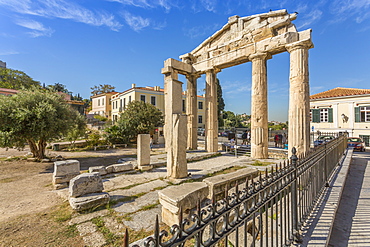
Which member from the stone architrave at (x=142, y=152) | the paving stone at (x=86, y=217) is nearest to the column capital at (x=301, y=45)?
the stone architrave at (x=142, y=152)

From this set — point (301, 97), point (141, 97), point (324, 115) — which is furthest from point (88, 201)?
point (324, 115)

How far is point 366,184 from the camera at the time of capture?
5.13m

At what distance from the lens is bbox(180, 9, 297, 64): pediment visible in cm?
880

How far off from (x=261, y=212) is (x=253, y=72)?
9347mm

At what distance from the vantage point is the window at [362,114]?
54.2 feet

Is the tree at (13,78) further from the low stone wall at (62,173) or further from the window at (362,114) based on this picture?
the window at (362,114)

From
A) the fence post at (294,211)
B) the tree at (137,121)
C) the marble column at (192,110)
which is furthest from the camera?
the tree at (137,121)

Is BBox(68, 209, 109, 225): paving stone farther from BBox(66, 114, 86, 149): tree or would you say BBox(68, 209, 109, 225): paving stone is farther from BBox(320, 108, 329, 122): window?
BBox(320, 108, 329, 122): window

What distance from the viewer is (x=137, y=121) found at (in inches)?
667

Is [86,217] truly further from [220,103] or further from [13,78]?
[13,78]

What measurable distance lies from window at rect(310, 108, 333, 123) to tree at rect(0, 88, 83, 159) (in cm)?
2351

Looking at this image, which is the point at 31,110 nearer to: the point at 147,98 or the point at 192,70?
the point at 192,70

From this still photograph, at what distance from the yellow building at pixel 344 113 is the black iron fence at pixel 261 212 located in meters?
16.0

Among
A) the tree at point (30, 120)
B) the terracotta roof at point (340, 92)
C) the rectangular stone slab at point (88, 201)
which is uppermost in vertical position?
the terracotta roof at point (340, 92)
